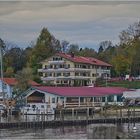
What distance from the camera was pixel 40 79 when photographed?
113 m

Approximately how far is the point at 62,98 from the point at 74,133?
30.9 meters

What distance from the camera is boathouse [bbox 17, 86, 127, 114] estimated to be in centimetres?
7900

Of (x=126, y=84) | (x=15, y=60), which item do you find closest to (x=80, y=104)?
(x=126, y=84)

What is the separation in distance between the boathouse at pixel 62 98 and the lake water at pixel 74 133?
902 inches

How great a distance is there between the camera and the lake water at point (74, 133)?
128ft

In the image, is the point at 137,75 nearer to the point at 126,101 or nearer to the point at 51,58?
the point at 51,58

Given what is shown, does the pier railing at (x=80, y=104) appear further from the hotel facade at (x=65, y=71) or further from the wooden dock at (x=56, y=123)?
the hotel facade at (x=65, y=71)

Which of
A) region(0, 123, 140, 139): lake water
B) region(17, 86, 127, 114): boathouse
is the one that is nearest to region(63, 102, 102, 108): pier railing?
region(17, 86, 127, 114): boathouse

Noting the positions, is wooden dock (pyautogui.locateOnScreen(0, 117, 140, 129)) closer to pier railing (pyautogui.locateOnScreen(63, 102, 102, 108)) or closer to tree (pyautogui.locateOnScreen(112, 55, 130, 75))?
pier railing (pyautogui.locateOnScreen(63, 102, 102, 108))

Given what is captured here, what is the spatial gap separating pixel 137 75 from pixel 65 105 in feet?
157

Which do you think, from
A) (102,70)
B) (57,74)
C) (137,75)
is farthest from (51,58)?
(137,75)

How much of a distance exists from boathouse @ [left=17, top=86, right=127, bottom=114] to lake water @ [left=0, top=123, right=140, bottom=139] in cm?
2290

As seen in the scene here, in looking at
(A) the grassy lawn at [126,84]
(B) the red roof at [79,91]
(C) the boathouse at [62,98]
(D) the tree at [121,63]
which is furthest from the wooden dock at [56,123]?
(D) the tree at [121,63]

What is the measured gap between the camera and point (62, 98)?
8050cm
